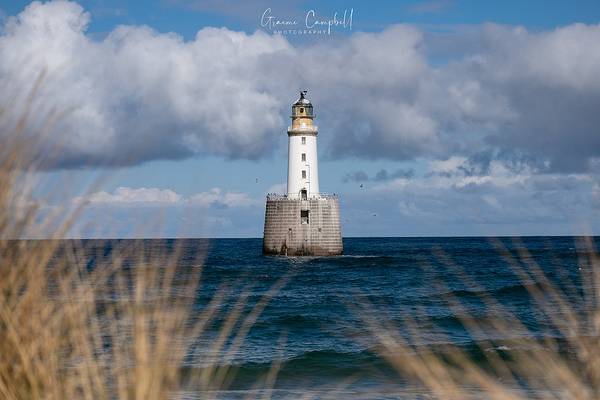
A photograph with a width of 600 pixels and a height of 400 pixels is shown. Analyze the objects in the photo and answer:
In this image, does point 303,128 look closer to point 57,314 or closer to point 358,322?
point 358,322

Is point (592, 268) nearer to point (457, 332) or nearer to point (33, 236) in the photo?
point (33, 236)

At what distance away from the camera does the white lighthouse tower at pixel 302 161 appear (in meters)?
45.8

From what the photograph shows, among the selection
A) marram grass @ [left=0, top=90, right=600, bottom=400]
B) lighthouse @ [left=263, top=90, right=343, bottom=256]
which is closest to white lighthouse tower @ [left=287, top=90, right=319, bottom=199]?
lighthouse @ [left=263, top=90, right=343, bottom=256]

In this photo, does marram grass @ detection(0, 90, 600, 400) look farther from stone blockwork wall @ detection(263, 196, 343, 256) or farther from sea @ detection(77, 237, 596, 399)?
stone blockwork wall @ detection(263, 196, 343, 256)

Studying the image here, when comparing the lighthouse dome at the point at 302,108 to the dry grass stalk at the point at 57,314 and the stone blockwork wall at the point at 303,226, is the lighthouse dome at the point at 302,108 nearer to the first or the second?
the stone blockwork wall at the point at 303,226

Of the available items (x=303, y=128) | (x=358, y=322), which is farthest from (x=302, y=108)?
(x=358, y=322)

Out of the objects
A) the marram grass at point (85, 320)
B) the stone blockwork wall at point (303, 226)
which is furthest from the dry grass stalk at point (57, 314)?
the stone blockwork wall at point (303, 226)

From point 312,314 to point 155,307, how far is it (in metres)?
18.4

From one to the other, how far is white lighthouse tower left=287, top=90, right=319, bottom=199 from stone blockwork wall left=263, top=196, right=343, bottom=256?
0.68 m

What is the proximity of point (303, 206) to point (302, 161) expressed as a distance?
8.24ft

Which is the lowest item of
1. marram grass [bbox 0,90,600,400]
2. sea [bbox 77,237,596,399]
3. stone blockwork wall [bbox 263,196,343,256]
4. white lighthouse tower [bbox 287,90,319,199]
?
sea [bbox 77,237,596,399]

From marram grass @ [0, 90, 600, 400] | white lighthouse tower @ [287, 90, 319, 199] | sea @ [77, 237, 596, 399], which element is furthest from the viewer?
white lighthouse tower @ [287, 90, 319, 199]

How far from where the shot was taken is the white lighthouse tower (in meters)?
45.8

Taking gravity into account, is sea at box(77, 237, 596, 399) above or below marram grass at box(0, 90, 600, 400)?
below
